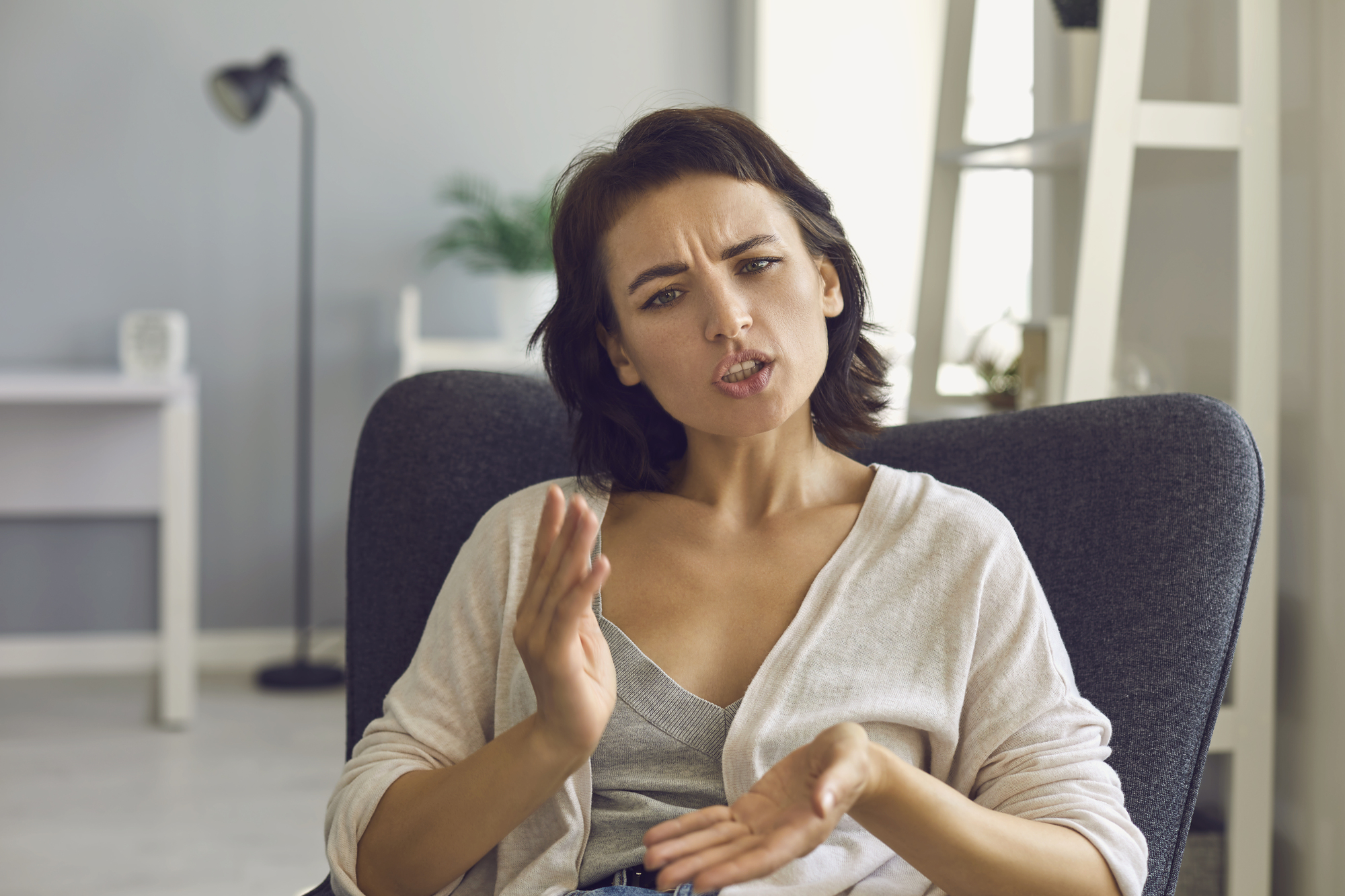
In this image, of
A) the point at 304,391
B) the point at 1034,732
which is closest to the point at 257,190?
the point at 304,391

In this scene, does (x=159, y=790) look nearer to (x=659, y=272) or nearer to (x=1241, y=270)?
(x=659, y=272)

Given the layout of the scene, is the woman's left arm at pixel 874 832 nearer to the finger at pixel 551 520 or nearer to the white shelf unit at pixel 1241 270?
the finger at pixel 551 520

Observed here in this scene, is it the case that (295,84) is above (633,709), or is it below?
above

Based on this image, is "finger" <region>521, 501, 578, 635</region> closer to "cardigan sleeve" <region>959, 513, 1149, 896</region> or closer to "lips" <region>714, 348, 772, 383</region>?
"lips" <region>714, 348, 772, 383</region>

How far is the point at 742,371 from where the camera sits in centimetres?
99

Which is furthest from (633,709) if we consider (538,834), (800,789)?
(800,789)

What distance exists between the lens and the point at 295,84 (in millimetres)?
3516

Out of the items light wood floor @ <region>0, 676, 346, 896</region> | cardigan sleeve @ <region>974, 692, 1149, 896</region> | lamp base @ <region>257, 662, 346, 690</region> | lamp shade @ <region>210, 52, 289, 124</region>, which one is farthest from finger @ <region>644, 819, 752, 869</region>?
lamp shade @ <region>210, 52, 289, 124</region>

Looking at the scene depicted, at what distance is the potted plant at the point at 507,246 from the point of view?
11.1ft

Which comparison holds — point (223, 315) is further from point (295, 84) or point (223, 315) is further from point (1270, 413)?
point (1270, 413)

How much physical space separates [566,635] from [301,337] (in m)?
2.92

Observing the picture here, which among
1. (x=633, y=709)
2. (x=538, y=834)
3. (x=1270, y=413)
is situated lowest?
(x=538, y=834)

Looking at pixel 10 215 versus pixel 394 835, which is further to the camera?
pixel 10 215

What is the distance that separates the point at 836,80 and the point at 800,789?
3.29 metres
